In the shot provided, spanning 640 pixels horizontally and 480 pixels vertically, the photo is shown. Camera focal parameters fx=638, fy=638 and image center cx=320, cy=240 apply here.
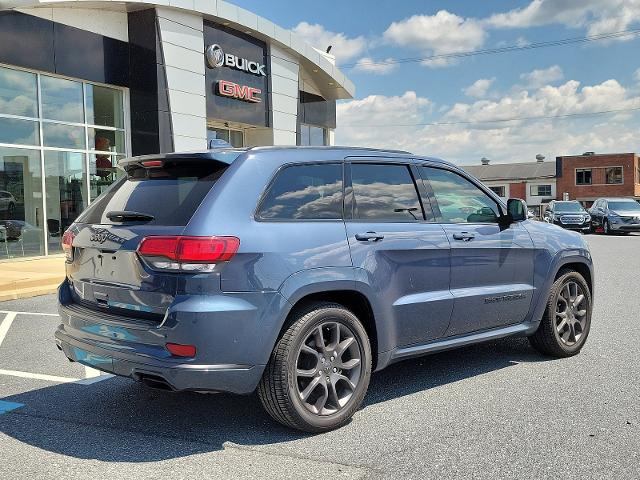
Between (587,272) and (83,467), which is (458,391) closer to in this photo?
(587,272)

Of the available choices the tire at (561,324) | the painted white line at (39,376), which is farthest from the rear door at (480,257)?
the painted white line at (39,376)

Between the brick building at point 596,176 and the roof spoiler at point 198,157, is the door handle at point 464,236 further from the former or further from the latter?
the brick building at point 596,176

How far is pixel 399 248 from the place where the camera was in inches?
170

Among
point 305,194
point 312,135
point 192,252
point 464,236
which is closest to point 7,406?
point 192,252

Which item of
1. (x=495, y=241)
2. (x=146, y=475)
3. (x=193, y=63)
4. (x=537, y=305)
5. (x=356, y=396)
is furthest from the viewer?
(x=193, y=63)

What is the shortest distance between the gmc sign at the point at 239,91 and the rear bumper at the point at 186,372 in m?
17.0

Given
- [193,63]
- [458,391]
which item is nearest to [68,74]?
[193,63]

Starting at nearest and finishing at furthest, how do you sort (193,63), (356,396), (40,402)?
(356,396) < (40,402) < (193,63)

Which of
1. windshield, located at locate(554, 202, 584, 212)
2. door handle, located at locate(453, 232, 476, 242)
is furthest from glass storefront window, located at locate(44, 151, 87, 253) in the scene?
windshield, located at locate(554, 202, 584, 212)

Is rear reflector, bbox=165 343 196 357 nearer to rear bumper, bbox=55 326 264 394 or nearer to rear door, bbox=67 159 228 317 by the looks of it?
rear bumper, bbox=55 326 264 394

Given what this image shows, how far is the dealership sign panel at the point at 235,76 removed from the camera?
63.9 ft

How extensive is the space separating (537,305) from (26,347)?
494 cm

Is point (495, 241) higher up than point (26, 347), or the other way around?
point (495, 241)

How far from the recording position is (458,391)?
472 centimetres
